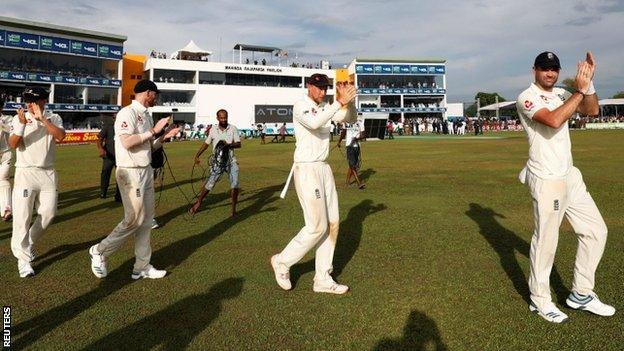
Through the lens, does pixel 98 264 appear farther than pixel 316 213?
Yes

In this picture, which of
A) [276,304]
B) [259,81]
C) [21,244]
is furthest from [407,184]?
[259,81]

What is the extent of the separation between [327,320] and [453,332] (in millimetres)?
1023

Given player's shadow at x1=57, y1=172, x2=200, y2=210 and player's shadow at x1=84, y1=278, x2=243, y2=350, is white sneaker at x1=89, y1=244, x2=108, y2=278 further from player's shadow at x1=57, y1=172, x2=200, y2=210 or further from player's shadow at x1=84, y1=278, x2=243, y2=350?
player's shadow at x1=57, y1=172, x2=200, y2=210

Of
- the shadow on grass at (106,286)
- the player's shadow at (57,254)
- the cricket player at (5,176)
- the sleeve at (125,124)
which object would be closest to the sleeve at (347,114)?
the sleeve at (125,124)

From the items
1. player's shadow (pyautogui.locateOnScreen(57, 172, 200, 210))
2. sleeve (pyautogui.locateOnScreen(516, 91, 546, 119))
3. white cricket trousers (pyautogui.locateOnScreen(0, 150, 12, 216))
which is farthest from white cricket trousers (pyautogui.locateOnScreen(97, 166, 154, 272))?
player's shadow (pyautogui.locateOnScreen(57, 172, 200, 210))

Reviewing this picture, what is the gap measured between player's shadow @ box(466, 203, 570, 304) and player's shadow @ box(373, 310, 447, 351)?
1133 mm

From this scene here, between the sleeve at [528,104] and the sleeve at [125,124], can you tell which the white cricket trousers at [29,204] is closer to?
the sleeve at [125,124]

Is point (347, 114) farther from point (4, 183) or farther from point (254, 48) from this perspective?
point (254, 48)

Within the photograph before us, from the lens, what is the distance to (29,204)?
5121mm

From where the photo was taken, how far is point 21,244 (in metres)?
4.98

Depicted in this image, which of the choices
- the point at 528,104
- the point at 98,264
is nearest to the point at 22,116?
the point at 98,264

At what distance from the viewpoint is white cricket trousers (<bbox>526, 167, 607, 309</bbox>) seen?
3545 mm

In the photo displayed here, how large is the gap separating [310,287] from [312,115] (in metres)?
1.77

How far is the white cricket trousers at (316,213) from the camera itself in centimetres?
418
